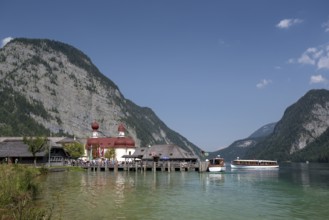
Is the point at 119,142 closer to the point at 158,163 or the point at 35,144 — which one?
the point at 158,163

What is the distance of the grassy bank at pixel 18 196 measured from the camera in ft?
56.6

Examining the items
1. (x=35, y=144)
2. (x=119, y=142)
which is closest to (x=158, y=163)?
(x=35, y=144)

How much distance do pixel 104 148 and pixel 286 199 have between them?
119 metres

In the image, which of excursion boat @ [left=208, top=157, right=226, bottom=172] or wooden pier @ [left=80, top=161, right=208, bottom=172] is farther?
excursion boat @ [left=208, top=157, right=226, bottom=172]

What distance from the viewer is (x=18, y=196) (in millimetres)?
25797

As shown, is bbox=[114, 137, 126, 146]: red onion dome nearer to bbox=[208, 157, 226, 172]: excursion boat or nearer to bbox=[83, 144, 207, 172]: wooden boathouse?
bbox=[83, 144, 207, 172]: wooden boathouse

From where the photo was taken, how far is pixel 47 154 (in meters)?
109

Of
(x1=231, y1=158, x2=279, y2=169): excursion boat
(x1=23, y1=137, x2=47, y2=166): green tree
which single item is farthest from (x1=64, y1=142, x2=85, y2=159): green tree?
(x1=231, y1=158, x2=279, y2=169): excursion boat

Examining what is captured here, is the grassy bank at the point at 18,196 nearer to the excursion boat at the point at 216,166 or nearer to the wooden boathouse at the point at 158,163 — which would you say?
the wooden boathouse at the point at 158,163

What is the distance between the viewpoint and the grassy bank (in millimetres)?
17250

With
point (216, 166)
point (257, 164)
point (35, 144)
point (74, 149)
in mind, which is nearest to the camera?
point (35, 144)

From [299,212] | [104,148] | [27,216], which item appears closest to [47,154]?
[104,148]

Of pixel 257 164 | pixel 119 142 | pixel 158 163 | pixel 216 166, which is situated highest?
pixel 119 142

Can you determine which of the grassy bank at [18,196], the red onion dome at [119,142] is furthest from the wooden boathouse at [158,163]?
the grassy bank at [18,196]
